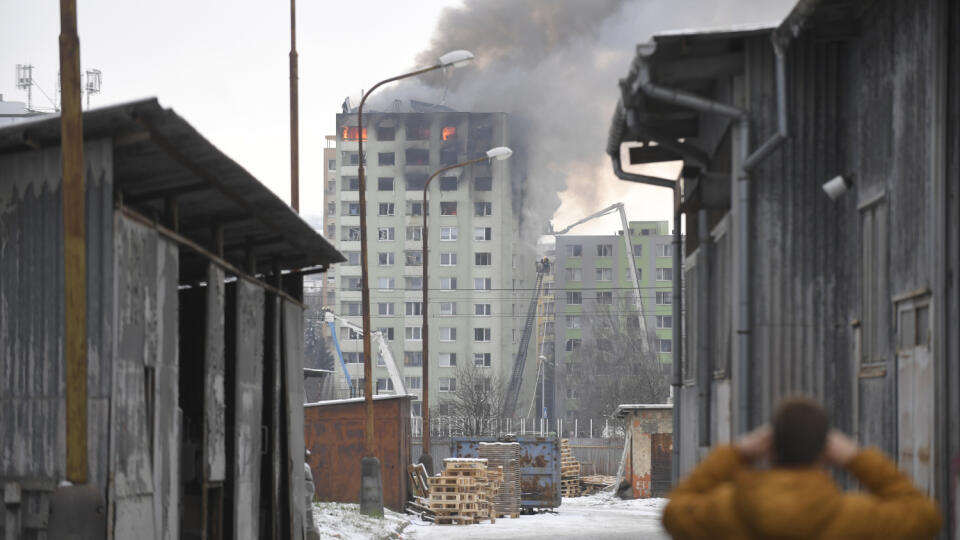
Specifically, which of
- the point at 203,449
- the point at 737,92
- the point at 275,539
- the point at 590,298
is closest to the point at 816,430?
the point at 737,92

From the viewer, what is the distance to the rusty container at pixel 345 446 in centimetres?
3338

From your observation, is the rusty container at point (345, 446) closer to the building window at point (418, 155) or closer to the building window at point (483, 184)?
the building window at point (483, 184)

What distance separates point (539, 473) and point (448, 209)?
3346 inches

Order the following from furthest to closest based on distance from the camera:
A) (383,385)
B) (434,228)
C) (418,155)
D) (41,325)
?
(418,155) → (434,228) → (383,385) → (41,325)

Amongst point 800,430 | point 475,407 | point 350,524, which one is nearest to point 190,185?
point 800,430

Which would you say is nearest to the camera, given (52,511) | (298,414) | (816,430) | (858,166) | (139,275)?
(816,430)

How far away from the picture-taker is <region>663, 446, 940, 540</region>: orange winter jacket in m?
4.48

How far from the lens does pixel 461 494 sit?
32500 millimetres

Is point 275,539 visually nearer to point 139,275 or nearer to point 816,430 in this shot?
point 139,275

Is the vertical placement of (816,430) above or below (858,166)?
below

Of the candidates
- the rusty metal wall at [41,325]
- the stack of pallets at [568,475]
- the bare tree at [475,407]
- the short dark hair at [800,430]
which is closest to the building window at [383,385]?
the bare tree at [475,407]

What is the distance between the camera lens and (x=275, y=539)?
61.9 ft

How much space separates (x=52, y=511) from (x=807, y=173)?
707cm

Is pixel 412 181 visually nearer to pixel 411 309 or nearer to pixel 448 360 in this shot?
pixel 411 309
